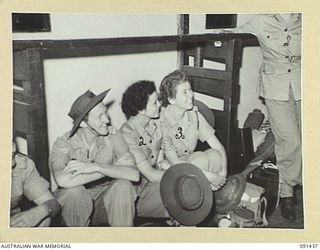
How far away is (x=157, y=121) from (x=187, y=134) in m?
0.04

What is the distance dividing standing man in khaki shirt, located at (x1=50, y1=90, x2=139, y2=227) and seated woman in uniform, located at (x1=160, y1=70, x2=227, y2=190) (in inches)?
2.3

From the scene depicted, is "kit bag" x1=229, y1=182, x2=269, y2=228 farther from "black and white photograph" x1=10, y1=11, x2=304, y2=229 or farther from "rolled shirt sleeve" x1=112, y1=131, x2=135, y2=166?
"rolled shirt sleeve" x1=112, y1=131, x2=135, y2=166

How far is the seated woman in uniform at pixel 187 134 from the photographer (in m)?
0.67

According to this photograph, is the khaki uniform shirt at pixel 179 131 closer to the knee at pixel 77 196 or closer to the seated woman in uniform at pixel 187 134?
the seated woman in uniform at pixel 187 134

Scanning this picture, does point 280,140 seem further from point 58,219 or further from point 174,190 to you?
point 58,219

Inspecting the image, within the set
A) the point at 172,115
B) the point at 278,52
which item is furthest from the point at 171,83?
the point at 278,52

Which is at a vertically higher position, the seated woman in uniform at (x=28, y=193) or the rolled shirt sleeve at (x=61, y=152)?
the rolled shirt sleeve at (x=61, y=152)

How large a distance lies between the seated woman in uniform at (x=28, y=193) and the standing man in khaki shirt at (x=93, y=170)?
15 millimetres

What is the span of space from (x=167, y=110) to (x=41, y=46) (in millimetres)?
174

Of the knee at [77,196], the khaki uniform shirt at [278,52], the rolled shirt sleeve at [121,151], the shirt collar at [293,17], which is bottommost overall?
the knee at [77,196]

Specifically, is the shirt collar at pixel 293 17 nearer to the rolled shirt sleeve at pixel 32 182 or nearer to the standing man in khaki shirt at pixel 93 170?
the standing man in khaki shirt at pixel 93 170

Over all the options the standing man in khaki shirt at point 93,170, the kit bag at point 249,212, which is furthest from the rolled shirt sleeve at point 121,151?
the kit bag at point 249,212

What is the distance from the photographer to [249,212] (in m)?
0.68

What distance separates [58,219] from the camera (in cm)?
66
